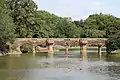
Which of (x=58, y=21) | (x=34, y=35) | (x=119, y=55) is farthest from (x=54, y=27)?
(x=119, y=55)

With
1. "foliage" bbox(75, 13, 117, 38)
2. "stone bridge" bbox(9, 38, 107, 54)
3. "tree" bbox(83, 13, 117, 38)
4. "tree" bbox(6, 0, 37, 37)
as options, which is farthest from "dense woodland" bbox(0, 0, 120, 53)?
"tree" bbox(83, 13, 117, 38)

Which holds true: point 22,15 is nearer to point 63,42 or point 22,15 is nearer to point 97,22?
point 63,42

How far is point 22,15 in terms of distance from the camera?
→ 3529 inches

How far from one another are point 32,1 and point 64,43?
43.6 ft

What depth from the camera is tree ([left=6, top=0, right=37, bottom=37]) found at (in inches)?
3499

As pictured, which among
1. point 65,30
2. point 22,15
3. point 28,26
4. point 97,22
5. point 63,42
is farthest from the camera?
point 97,22

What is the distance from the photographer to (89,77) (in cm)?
4009

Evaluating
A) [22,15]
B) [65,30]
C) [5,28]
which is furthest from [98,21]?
[5,28]

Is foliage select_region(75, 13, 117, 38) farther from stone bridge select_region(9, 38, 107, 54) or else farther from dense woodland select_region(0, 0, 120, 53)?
stone bridge select_region(9, 38, 107, 54)

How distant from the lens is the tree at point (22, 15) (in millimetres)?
88875

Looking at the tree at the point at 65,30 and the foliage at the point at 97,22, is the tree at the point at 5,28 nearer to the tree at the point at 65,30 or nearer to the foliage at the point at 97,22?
the tree at the point at 65,30

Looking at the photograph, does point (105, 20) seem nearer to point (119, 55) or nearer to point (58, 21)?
point (58, 21)

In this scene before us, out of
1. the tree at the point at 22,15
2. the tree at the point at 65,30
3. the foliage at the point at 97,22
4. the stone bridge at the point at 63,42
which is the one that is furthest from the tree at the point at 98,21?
the stone bridge at the point at 63,42

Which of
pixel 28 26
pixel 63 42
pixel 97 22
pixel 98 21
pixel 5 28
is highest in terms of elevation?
pixel 98 21
